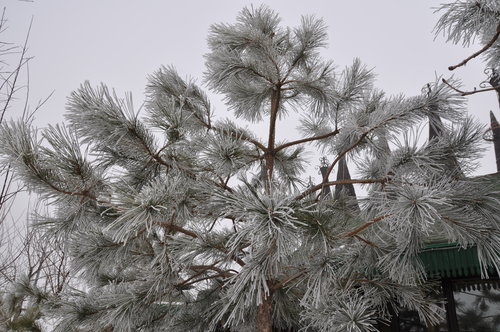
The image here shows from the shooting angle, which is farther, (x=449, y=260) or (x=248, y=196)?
(x=449, y=260)

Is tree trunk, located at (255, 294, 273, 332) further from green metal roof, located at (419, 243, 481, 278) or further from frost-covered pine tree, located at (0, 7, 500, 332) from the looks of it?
green metal roof, located at (419, 243, 481, 278)

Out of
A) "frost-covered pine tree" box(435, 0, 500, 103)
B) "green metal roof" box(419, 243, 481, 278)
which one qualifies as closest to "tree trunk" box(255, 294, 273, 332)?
"green metal roof" box(419, 243, 481, 278)

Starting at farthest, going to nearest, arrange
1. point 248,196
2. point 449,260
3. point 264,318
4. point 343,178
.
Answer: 1. point 343,178
2. point 449,260
3. point 264,318
4. point 248,196

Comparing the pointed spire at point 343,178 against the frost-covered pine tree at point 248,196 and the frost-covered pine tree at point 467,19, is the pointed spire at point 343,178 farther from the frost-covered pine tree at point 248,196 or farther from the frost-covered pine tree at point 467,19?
the frost-covered pine tree at point 467,19

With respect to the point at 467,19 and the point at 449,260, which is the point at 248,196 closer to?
the point at 467,19

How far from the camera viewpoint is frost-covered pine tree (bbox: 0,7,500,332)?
6.56 ft

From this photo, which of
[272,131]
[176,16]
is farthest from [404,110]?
A: [176,16]

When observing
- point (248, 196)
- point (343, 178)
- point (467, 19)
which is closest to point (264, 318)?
point (248, 196)

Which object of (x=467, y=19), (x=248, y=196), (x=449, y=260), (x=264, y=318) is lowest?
(x=264, y=318)

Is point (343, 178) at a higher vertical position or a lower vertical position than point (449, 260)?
higher

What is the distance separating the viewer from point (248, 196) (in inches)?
69.0

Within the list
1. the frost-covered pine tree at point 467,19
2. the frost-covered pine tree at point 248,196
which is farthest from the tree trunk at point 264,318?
the frost-covered pine tree at point 467,19

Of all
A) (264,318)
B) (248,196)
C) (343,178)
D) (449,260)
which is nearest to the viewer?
(248,196)

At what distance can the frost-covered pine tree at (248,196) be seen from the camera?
2.00m
